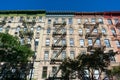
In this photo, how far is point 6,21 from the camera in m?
43.8

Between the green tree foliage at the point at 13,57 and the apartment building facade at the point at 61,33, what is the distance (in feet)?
11.0

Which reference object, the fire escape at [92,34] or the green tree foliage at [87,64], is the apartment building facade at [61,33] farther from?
the green tree foliage at [87,64]

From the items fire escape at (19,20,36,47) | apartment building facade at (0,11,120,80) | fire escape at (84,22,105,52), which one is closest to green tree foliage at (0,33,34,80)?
apartment building facade at (0,11,120,80)

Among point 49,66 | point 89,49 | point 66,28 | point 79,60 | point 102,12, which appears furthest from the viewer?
point 102,12

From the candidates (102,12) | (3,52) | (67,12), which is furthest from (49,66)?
(102,12)

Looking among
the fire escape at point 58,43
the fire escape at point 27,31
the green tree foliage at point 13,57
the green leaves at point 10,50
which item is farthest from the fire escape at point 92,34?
the green leaves at point 10,50

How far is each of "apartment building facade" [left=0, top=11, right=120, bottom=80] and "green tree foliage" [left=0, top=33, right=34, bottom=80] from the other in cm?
334

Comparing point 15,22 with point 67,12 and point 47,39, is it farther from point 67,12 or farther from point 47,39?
point 67,12

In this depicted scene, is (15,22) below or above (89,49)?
above

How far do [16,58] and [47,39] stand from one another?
1273cm

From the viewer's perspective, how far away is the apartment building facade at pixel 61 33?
35719 mm

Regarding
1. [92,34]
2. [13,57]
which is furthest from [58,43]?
[13,57]

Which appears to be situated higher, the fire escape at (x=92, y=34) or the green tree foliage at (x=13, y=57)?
the fire escape at (x=92, y=34)

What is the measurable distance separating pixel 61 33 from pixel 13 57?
619 inches
